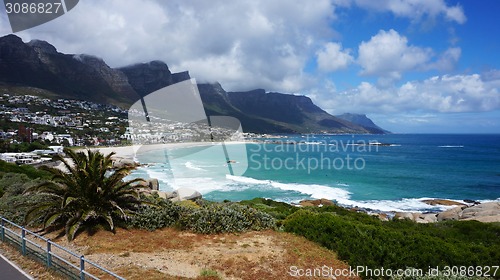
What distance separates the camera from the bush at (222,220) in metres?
9.58

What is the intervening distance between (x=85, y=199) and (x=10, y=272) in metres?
3.29

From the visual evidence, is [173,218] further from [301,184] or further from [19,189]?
[301,184]

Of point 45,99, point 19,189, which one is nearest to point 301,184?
point 19,189

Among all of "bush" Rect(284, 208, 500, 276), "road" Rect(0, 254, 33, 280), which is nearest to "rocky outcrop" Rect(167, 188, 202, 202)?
"bush" Rect(284, 208, 500, 276)

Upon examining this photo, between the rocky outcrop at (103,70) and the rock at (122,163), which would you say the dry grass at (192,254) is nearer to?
the rock at (122,163)

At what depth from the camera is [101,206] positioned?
9859 millimetres

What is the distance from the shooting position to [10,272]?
6.60 m

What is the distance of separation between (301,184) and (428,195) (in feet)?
51.0

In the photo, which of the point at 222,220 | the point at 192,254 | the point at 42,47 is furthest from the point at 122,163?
the point at 42,47

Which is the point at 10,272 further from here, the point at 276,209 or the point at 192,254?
the point at 276,209

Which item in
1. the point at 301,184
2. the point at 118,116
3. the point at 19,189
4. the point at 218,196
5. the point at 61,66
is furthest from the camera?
the point at 61,66

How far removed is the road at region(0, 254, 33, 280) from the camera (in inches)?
251

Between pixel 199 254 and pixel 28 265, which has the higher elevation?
pixel 28 265

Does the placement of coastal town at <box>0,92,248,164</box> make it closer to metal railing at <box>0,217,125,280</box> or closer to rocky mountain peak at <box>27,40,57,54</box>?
metal railing at <box>0,217,125,280</box>
